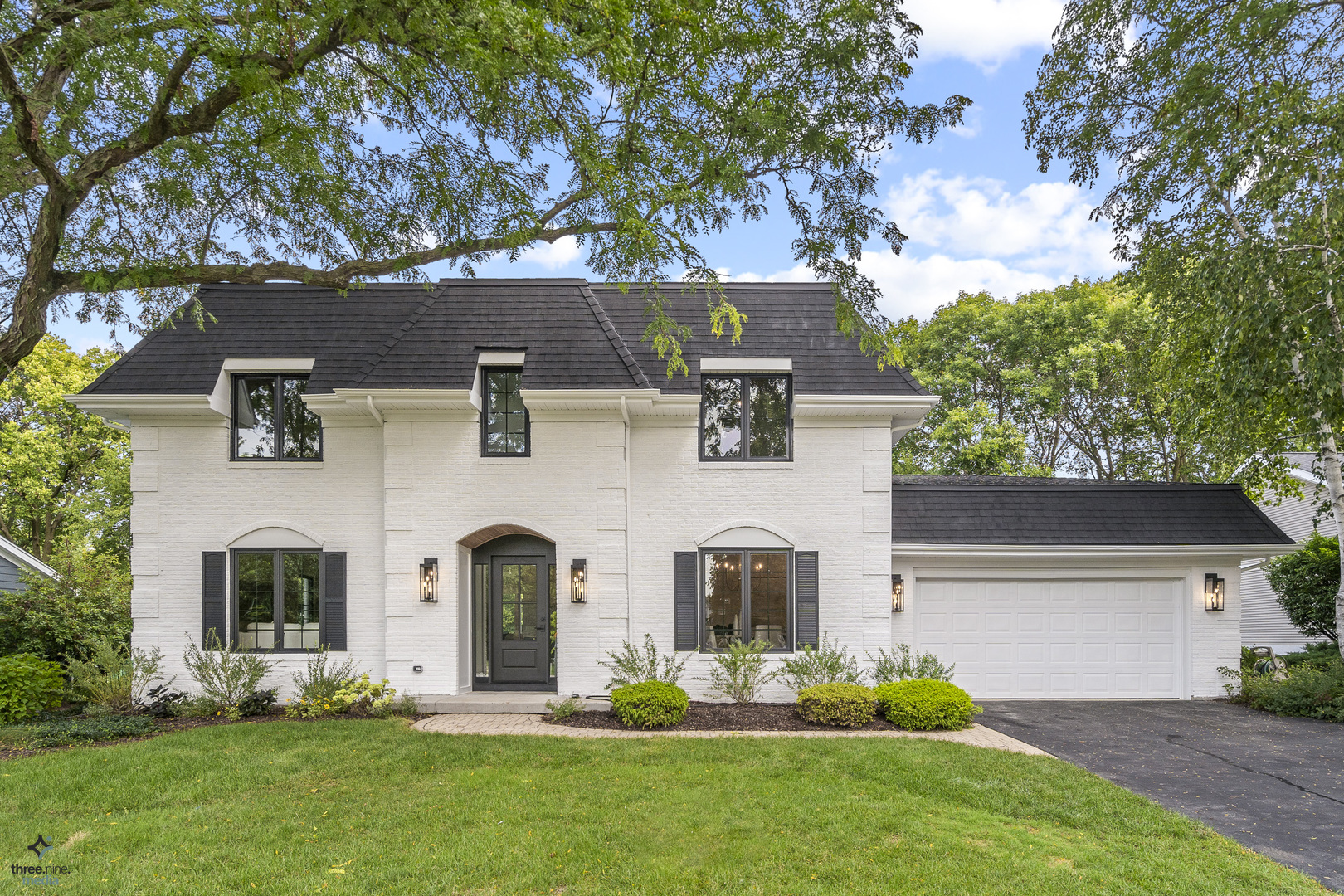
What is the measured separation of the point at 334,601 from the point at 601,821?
677cm

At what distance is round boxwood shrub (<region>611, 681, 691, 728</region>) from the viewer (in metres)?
9.34

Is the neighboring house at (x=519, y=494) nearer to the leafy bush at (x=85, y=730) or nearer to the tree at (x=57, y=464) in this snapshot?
the leafy bush at (x=85, y=730)

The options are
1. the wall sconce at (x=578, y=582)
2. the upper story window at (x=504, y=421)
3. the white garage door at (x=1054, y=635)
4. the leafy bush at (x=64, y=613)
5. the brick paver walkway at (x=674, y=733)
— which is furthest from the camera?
the white garage door at (x=1054, y=635)

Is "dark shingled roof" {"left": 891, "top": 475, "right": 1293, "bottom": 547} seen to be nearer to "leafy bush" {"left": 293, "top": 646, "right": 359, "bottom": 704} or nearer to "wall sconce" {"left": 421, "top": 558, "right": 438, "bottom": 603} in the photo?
"wall sconce" {"left": 421, "top": 558, "right": 438, "bottom": 603}

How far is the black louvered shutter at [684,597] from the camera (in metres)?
10.8

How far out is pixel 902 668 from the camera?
10586 mm

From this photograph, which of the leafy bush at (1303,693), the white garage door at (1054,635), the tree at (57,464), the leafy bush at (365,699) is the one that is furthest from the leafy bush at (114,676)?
the leafy bush at (1303,693)

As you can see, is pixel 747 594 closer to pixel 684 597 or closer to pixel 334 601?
pixel 684 597

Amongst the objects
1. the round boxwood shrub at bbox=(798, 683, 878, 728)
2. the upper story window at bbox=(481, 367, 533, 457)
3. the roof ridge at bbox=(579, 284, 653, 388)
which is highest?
the roof ridge at bbox=(579, 284, 653, 388)

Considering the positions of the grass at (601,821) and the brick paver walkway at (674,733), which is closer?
the grass at (601,821)

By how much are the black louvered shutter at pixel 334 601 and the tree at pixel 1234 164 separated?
1315 cm

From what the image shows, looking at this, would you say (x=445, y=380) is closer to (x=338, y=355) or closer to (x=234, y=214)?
(x=338, y=355)

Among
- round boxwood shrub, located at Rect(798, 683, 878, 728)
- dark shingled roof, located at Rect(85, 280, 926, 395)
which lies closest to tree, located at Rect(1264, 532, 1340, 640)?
dark shingled roof, located at Rect(85, 280, 926, 395)

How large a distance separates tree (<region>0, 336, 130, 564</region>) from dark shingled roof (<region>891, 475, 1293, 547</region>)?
24.5 meters
